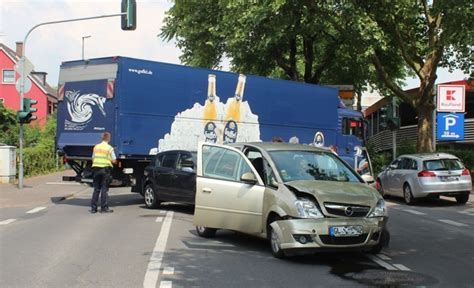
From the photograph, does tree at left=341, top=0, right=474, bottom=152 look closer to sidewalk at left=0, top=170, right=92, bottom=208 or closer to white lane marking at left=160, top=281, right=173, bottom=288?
sidewalk at left=0, top=170, right=92, bottom=208

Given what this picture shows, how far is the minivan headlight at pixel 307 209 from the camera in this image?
7945mm

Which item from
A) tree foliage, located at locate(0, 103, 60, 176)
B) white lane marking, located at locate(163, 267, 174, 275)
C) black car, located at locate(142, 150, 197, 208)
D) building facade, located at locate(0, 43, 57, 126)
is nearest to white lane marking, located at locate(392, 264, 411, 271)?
white lane marking, located at locate(163, 267, 174, 275)

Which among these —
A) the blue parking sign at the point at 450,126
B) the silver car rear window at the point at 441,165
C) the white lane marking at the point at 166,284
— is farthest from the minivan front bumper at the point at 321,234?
the blue parking sign at the point at 450,126

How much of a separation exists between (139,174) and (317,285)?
418 inches

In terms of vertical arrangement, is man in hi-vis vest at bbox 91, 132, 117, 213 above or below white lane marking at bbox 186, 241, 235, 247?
above

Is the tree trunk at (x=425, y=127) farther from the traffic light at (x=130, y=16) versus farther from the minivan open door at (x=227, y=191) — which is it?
the minivan open door at (x=227, y=191)

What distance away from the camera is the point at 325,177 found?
8.90 meters

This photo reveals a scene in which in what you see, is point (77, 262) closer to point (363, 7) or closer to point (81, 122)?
point (81, 122)

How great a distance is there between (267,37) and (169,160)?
12.5m

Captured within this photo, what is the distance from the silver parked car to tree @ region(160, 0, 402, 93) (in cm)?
746

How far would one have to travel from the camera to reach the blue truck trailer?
15.9 meters

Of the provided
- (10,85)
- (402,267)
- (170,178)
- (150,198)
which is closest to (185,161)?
(170,178)

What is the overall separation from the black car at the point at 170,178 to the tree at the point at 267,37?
10280 mm

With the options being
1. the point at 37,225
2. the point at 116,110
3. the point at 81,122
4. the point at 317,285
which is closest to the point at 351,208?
the point at 317,285
